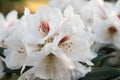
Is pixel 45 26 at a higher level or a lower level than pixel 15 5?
lower

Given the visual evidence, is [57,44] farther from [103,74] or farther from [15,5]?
[15,5]

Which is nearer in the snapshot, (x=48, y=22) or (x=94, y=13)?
(x=48, y=22)

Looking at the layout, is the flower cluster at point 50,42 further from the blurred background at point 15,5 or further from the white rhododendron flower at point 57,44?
the blurred background at point 15,5

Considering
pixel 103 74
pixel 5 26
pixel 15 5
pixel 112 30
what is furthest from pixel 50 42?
pixel 15 5

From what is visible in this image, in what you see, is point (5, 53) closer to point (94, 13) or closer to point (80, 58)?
point (80, 58)

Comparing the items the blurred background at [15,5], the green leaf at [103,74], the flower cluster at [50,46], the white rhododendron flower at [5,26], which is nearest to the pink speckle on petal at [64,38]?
the flower cluster at [50,46]

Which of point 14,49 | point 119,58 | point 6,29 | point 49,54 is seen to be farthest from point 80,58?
point 119,58
